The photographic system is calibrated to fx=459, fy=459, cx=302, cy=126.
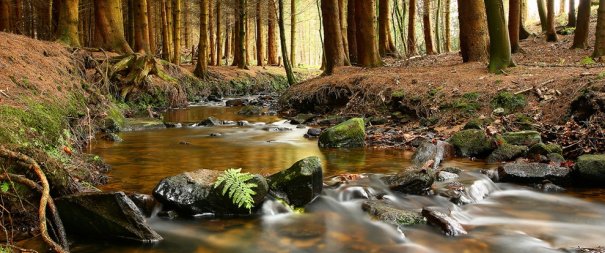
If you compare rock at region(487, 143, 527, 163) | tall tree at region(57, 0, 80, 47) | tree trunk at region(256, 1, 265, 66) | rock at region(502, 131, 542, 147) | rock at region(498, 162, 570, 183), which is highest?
tree trunk at region(256, 1, 265, 66)

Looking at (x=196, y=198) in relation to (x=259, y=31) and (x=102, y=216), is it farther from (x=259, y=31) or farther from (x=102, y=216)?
(x=259, y=31)

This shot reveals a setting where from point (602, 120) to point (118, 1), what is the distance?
48.7 feet

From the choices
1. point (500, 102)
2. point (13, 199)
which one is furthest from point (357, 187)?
point (500, 102)

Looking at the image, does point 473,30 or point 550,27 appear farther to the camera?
point 550,27

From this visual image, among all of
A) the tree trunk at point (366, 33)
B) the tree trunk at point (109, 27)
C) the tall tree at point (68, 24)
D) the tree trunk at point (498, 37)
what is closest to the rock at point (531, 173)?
the tree trunk at point (498, 37)

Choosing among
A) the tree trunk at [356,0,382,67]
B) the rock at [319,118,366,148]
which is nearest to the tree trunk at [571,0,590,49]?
the tree trunk at [356,0,382,67]

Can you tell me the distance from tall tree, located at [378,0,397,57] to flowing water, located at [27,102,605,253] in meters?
15.2

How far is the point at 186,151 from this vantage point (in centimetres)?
827

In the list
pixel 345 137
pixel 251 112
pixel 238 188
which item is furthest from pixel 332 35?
pixel 238 188

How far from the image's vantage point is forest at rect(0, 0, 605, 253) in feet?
13.5

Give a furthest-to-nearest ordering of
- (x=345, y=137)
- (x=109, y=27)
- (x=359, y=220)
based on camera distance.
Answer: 1. (x=109, y=27)
2. (x=345, y=137)
3. (x=359, y=220)

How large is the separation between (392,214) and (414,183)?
927 mm

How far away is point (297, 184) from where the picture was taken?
17.1 feet

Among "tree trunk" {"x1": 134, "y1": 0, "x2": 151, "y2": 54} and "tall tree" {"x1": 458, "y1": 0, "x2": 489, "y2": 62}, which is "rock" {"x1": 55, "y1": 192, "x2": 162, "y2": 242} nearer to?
"tall tree" {"x1": 458, "y1": 0, "x2": 489, "y2": 62}
